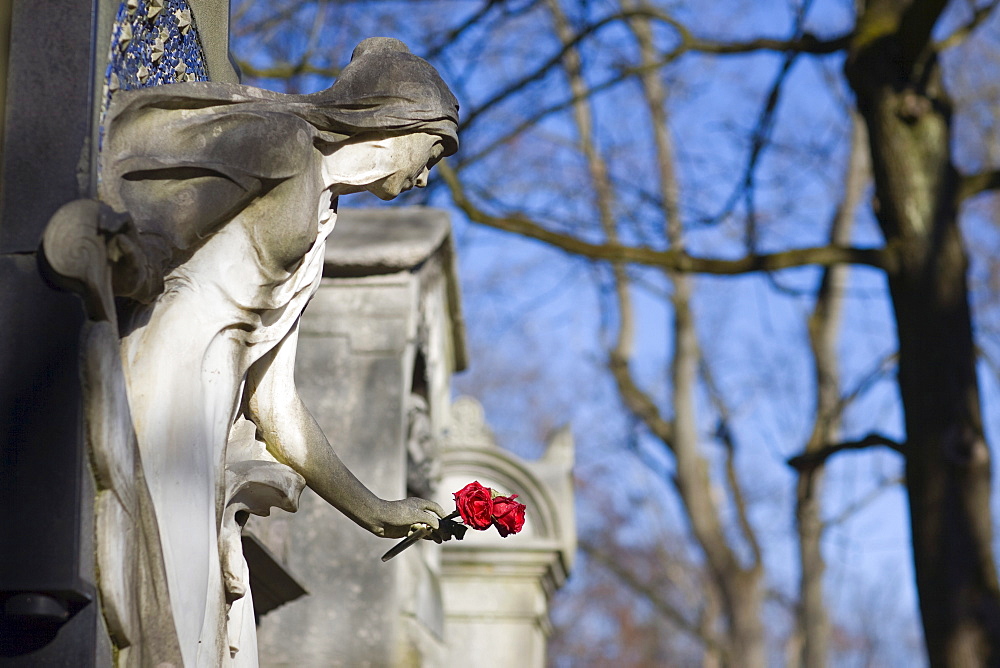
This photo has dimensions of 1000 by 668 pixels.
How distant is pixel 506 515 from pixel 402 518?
26cm

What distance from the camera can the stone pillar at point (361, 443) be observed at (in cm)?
630

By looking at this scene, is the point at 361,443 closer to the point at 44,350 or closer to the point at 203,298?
the point at 203,298

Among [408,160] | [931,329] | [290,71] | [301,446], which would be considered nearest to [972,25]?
[931,329]

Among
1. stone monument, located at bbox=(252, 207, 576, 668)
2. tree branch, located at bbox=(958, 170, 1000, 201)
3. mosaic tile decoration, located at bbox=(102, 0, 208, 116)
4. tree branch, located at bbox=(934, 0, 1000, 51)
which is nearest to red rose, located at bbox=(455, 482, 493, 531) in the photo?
mosaic tile decoration, located at bbox=(102, 0, 208, 116)

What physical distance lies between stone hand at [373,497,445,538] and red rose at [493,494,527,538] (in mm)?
176

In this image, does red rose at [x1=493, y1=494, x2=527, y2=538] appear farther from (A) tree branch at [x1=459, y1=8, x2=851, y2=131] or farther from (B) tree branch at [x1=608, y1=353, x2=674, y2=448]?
(B) tree branch at [x1=608, y1=353, x2=674, y2=448]

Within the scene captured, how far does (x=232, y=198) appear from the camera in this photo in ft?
9.55

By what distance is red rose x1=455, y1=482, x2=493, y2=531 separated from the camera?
124 inches

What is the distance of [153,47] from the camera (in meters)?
3.35

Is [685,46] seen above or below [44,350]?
above

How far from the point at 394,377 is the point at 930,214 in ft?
11.4

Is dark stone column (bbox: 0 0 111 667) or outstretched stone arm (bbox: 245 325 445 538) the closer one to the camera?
dark stone column (bbox: 0 0 111 667)

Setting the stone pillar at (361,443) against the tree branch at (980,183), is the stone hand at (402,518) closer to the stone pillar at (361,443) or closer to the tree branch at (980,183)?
the stone pillar at (361,443)

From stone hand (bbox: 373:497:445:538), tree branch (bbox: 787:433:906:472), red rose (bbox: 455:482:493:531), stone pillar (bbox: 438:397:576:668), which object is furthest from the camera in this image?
stone pillar (bbox: 438:397:576:668)
